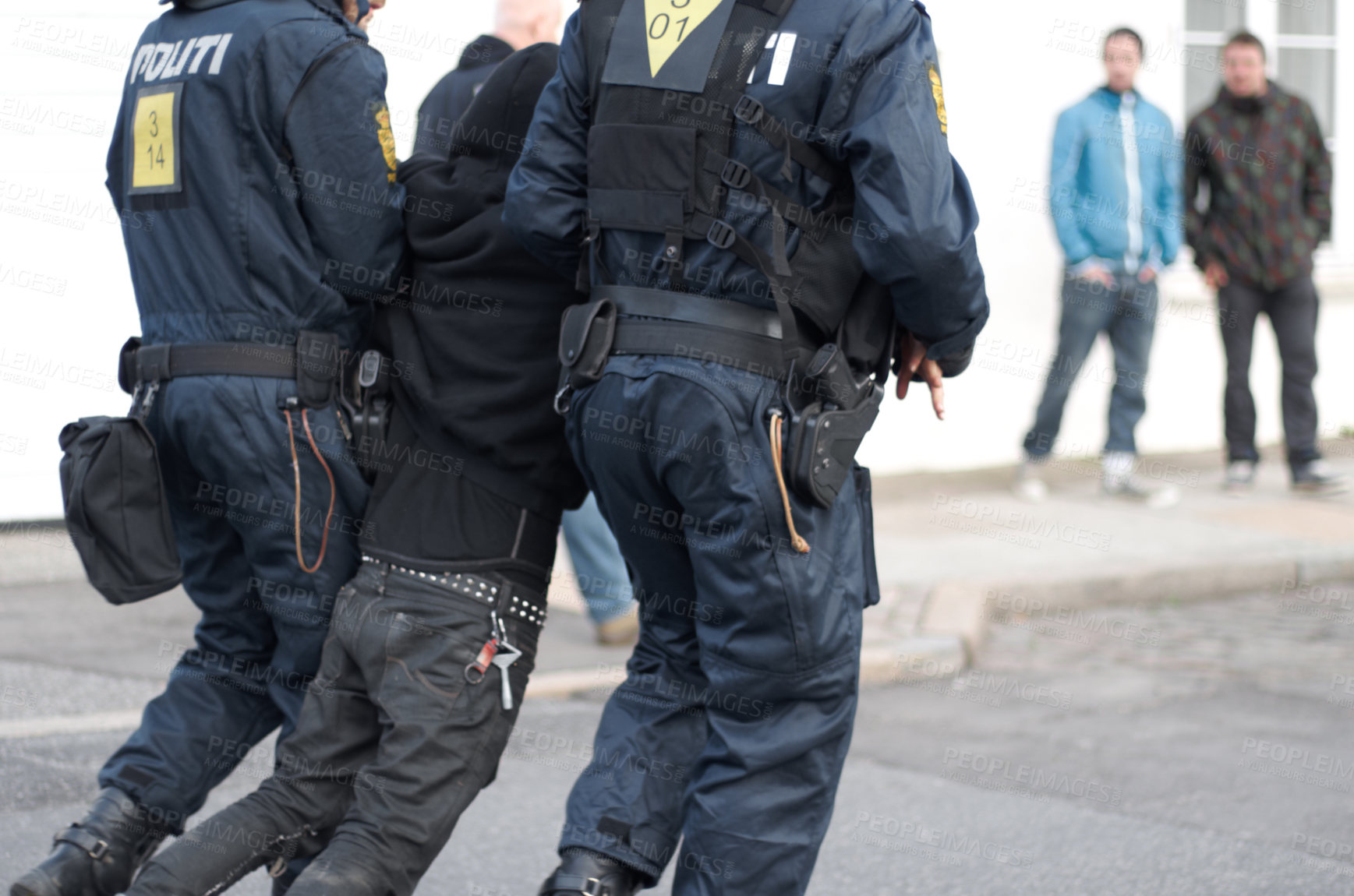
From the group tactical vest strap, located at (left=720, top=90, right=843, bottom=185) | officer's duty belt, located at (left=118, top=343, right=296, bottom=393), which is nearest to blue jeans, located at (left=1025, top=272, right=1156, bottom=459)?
tactical vest strap, located at (left=720, top=90, right=843, bottom=185)

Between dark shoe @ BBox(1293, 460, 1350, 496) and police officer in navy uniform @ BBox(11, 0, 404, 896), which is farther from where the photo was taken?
dark shoe @ BBox(1293, 460, 1350, 496)

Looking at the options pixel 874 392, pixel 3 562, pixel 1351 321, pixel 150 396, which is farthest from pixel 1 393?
pixel 1351 321

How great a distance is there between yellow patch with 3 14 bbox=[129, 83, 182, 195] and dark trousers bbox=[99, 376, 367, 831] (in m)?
0.42

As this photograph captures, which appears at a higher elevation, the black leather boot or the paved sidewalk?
the black leather boot

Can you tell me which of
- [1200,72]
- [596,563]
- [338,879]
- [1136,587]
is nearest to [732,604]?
[338,879]

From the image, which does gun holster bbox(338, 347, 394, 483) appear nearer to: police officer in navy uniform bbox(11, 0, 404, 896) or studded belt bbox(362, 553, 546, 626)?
police officer in navy uniform bbox(11, 0, 404, 896)

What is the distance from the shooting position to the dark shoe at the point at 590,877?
2924 mm

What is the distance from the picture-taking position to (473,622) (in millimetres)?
3033

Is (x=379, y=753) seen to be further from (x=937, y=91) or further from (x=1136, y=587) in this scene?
(x=1136, y=587)

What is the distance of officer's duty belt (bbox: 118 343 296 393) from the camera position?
3.13 metres

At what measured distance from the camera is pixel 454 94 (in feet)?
11.3

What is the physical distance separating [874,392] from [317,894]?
1.34m

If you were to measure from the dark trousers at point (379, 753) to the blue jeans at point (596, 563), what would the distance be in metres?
2.47

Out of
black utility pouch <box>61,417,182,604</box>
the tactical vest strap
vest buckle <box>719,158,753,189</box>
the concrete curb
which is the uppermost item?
the tactical vest strap
